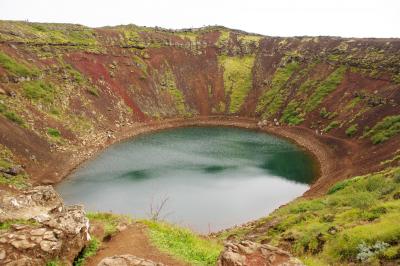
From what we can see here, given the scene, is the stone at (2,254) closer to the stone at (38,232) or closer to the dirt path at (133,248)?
the stone at (38,232)

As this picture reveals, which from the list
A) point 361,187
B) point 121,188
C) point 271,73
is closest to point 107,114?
point 121,188

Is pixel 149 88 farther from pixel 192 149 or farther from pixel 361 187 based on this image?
pixel 361 187

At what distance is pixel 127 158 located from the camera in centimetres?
5934

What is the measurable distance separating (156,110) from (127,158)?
2817cm

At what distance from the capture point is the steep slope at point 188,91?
55406 millimetres

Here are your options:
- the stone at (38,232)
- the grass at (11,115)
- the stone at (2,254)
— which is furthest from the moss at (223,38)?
the stone at (2,254)

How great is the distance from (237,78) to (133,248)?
8509cm

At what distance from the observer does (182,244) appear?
725 inches

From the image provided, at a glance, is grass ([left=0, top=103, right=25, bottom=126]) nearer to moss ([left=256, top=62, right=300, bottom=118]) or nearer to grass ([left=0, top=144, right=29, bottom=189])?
grass ([left=0, top=144, right=29, bottom=189])

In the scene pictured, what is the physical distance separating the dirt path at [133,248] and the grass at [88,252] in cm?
19

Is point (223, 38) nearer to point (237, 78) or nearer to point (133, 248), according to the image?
point (237, 78)

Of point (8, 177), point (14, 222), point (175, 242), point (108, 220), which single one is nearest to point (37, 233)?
point (14, 222)

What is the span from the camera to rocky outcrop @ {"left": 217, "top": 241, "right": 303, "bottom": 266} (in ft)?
45.8

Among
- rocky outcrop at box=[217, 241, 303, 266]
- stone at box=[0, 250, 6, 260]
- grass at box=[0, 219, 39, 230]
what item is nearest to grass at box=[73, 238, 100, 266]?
grass at box=[0, 219, 39, 230]
